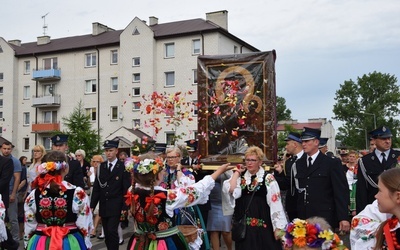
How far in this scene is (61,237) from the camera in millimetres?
5434

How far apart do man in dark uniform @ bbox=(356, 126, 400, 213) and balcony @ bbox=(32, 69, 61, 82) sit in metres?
44.2

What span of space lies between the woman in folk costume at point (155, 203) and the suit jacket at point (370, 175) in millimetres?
2937

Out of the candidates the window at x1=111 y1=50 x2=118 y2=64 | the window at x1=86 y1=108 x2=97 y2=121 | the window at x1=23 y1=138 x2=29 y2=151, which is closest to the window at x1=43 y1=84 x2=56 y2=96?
the window at x1=86 y1=108 x2=97 y2=121

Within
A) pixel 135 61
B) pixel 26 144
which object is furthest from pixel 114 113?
pixel 26 144

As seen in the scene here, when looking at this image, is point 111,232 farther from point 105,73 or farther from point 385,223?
point 105,73

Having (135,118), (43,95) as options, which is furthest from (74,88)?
(135,118)

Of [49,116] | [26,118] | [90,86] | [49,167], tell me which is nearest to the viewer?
[49,167]

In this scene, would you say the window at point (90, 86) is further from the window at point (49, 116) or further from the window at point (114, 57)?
the window at point (49, 116)

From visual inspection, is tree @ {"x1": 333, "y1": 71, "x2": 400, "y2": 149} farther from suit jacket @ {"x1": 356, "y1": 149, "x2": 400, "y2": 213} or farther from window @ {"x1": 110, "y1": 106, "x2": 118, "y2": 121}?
suit jacket @ {"x1": 356, "y1": 149, "x2": 400, "y2": 213}

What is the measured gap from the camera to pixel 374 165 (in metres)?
7.17

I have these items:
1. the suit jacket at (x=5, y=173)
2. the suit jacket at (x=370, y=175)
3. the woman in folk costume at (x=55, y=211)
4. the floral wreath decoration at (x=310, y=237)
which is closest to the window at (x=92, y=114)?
the suit jacket at (x=5, y=173)

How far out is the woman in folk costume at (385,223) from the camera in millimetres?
3223

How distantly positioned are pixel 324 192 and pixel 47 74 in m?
45.3

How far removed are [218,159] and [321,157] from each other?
7.46ft
